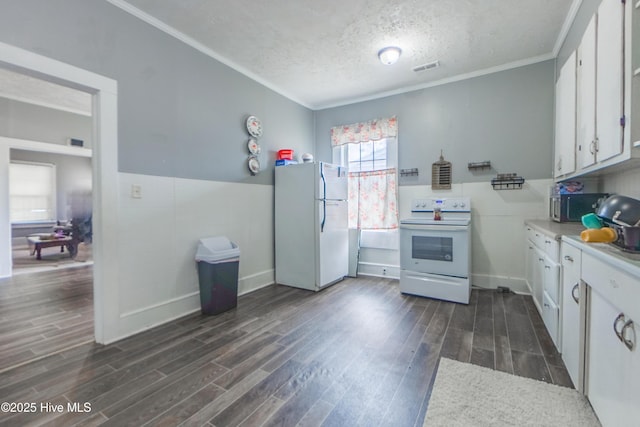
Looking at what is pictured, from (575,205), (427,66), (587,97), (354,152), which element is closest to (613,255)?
(587,97)

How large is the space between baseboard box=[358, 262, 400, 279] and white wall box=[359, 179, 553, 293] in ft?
3.14

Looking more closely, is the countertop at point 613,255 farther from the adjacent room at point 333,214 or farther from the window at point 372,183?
the window at point 372,183

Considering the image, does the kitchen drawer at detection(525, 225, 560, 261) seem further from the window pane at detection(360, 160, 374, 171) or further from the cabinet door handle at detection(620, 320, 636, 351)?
the window pane at detection(360, 160, 374, 171)

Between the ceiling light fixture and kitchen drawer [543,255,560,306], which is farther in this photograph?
the ceiling light fixture

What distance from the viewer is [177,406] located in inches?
58.2

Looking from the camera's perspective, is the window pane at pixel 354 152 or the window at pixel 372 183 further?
the window pane at pixel 354 152

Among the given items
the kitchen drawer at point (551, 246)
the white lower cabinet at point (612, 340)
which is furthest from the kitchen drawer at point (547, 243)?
the white lower cabinet at point (612, 340)

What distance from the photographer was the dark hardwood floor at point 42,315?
208cm

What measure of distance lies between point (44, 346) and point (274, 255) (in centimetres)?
227

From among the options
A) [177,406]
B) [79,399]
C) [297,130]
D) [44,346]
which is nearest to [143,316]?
[44,346]


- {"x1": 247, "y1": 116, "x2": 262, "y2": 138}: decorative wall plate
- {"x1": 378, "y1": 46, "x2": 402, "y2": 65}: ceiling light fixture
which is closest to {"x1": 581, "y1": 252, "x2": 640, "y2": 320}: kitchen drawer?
{"x1": 378, "y1": 46, "x2": 402, "y2": 65}: ceiling light fixture

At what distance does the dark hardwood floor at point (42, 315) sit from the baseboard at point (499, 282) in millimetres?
3916

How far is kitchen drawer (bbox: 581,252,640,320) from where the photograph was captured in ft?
3.10

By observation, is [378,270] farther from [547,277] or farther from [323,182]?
[547,277]
